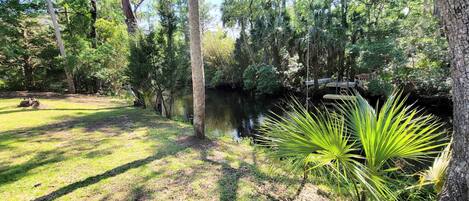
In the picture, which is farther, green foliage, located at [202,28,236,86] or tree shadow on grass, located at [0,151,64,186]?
green foliage, located at [202,28,236,86]

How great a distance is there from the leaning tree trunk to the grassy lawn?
4.78ft

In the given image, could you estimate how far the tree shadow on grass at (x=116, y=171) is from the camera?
3.09 metres

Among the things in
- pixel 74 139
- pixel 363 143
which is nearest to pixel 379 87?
pixel 363 143

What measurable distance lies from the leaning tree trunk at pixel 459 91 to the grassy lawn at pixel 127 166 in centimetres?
146

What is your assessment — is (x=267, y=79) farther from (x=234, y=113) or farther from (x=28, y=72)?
(x=28, y=72)

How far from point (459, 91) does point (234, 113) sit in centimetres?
1146

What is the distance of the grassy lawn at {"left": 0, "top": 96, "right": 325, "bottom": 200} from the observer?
3203 millimetres

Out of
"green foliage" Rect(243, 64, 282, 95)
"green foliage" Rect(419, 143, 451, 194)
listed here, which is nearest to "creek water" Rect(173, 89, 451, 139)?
"green foliage" Rect(243, 64, 282, 95)

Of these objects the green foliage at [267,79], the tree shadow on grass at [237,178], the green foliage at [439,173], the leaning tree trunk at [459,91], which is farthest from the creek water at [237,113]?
the leaning tree trunk at [459,91]

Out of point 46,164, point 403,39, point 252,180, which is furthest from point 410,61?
point 46,164

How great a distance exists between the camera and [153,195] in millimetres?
3127

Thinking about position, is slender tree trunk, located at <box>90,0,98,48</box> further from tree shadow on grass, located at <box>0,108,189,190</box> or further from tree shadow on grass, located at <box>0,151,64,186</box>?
tree shadow on grass, located at <box>0,151,64,186</box>

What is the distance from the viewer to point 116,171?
3.78m

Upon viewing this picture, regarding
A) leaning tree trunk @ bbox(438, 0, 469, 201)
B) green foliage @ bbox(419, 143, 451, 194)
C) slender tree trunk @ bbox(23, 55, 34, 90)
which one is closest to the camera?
leaning tree trunk @ bbox(438, 0, 469, 201)
